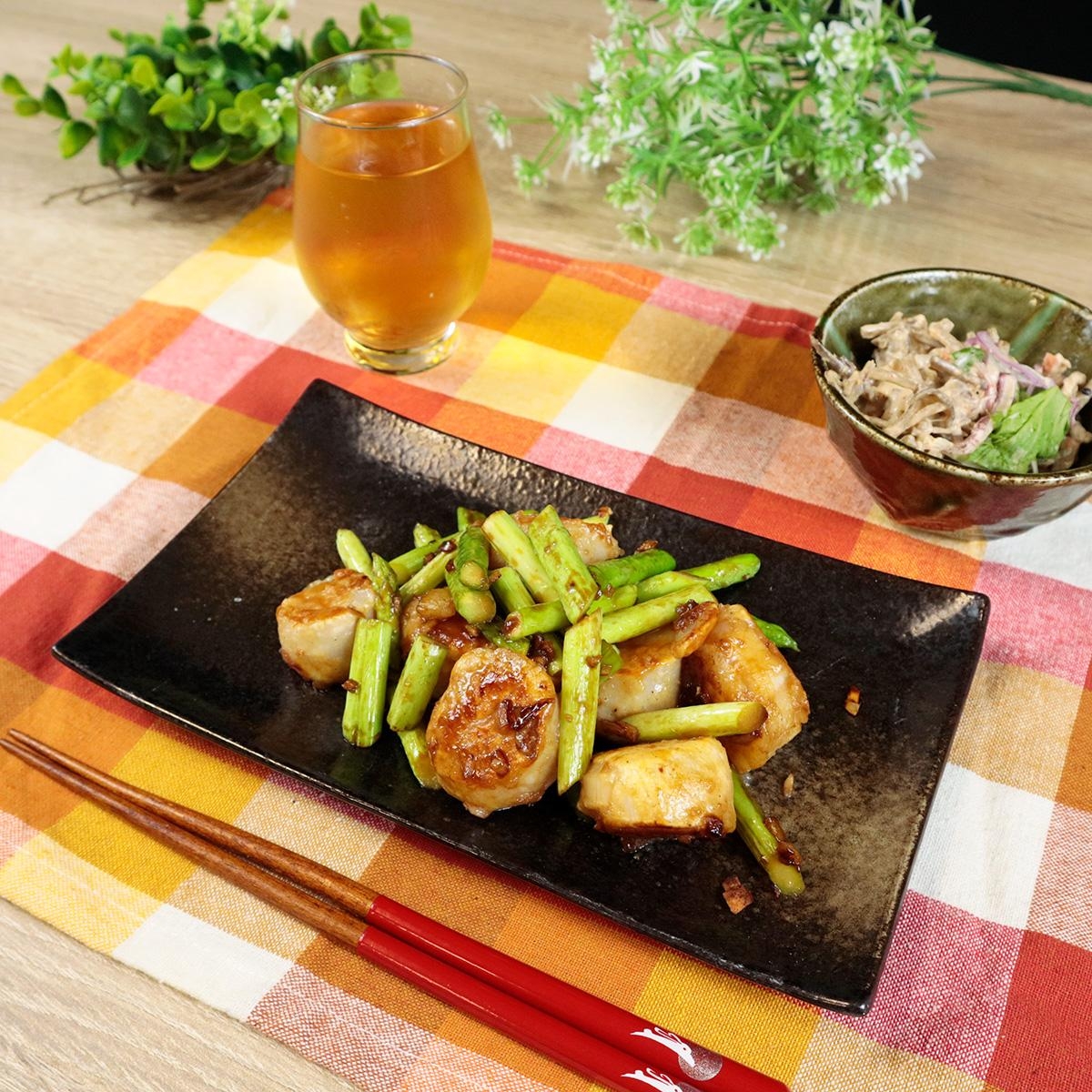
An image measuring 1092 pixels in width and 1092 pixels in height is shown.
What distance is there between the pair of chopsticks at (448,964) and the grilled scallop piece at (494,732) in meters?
0.19

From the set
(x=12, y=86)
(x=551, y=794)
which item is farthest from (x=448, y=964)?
(x=12, y=86)

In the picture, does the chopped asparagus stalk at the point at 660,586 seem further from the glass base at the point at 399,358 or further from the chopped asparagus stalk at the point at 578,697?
the glass base at the point at 399,358

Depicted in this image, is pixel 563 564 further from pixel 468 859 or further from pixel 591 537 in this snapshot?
pixel 468 859

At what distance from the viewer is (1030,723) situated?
1866mm

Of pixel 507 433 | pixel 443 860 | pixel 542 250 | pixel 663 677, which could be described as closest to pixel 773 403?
pixel 507 433

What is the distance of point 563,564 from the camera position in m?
1.81

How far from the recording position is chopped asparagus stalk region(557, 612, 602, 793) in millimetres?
1633

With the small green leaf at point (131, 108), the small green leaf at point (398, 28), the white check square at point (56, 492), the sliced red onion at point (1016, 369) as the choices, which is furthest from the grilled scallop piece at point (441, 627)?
the small green leaf at point (398, 28)

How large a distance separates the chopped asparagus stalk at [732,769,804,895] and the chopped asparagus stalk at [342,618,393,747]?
548 millimetres

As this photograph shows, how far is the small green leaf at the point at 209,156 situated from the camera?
2941 mm

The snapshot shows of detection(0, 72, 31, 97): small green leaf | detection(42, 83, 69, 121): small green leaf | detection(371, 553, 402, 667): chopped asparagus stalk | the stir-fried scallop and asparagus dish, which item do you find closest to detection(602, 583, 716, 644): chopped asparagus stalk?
the stir-fried scallop and asparagus dish

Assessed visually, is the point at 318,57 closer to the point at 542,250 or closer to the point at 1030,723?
the point at 542,250

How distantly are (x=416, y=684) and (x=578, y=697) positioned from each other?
0.25 metres

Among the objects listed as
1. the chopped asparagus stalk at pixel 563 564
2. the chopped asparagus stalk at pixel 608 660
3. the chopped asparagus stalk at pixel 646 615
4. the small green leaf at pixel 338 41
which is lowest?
the chopped asparagus stalk at pixel 608 660
